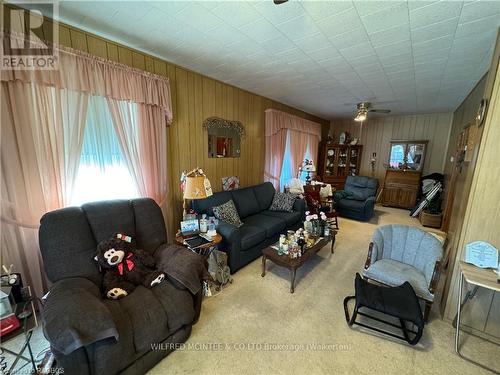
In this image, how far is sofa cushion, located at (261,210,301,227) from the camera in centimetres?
331

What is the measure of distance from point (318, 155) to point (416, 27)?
15.7 feet

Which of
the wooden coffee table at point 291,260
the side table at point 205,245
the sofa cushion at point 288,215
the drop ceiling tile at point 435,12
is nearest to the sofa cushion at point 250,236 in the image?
the wooden coffee table at point 291,260

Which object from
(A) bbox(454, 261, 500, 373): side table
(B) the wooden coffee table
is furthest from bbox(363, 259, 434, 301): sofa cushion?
(B) the wooden coffee table

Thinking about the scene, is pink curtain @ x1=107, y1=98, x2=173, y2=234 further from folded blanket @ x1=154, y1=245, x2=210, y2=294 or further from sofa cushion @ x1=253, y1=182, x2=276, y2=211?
sofa cushion @ x1=253, y1=182, x2=276, y2=211

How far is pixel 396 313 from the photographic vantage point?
62.3 inches

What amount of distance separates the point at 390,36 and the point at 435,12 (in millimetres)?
356

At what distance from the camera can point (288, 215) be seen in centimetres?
344

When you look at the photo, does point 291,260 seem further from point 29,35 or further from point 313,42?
point 29,35

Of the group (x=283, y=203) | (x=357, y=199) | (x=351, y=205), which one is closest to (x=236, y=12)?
(x=283, y=203)

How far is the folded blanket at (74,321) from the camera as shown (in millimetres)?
1043

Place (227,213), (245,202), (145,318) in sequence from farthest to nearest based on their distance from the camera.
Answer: (245,202) < (227,213) < (145,318)

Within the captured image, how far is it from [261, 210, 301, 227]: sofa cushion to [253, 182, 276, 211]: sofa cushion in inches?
5.4

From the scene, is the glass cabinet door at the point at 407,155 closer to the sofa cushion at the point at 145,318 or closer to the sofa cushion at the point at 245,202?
the sofa cushion at the point at 245,202

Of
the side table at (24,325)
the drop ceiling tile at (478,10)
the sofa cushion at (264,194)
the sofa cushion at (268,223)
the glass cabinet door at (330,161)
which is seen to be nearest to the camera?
the side table at (24,325)
